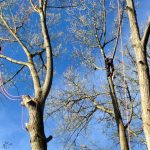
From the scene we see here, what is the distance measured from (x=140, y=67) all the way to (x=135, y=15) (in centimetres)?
115

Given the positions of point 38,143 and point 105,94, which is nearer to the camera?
point 38,143

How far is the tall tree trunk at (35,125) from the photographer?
274 inches

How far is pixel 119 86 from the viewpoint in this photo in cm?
1302

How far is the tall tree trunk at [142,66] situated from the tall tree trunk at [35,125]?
5.71 ft

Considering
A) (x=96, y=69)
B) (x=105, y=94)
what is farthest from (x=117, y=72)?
(x=96, y=69)

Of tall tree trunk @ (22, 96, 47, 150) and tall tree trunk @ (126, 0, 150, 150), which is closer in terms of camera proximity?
tall tree trunk @ (126, 0, 150, 150)

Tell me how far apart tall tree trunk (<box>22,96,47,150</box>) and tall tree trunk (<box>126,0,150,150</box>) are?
174cm

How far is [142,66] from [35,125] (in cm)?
213

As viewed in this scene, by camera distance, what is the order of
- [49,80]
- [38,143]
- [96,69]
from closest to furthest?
[38,143], [49,80], [96,69]

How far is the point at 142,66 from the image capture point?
285 inches

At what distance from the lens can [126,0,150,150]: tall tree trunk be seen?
22.4ft

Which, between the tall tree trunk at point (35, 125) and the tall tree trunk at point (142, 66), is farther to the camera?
the tall tree trunk at point (35, 125)

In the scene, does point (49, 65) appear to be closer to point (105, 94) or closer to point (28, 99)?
point (28, 99)

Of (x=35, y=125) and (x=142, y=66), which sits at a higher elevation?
(x=142, y=66)
